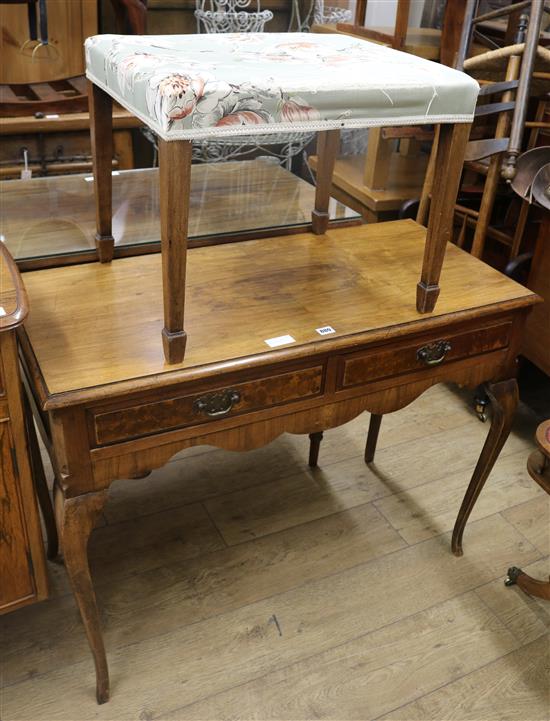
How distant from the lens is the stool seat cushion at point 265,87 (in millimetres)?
992

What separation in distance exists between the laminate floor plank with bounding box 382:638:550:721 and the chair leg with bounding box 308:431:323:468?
2.28 feet

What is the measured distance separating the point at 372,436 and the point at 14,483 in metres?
1.08

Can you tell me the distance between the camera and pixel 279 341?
3.92 feet

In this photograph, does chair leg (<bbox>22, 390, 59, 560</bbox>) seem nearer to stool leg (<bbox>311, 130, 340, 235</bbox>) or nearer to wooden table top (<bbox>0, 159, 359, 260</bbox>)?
wooden table top (<bbox>0, 159, 359, 260</bbox>)

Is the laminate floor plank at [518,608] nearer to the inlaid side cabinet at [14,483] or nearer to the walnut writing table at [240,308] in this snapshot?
the walnut writing table at [240,308]

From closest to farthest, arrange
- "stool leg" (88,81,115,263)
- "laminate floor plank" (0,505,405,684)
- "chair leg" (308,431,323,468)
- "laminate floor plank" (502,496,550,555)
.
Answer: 1. "stool leg" (88,81,115,263)
2. "laminate floor plank" (0,505,405,684)
3. "laminate floor plank" (502,496,550,555)
4. "chair leg" (308,431,323,468)

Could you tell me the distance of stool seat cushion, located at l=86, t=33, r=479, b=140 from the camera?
0.99 meters

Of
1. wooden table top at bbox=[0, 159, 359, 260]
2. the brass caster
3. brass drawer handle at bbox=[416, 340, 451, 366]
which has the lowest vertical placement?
the brass caster

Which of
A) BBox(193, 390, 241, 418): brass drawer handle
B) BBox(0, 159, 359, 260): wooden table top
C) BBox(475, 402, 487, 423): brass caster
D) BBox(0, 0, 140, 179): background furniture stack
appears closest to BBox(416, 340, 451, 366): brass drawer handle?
BBox(193, 390, 241, 418): brass drawer handle

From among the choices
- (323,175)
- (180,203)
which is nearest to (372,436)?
(323,175)

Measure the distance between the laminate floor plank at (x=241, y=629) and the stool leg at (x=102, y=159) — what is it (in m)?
0.78

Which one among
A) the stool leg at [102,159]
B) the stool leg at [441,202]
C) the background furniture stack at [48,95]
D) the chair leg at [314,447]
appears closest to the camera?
the stool leg at [441,202]

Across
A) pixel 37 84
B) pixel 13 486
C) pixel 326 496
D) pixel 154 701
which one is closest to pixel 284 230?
pixel 326 496

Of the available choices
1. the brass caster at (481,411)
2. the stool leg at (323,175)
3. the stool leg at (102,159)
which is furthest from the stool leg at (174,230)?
Result: the brass caster at (481,411)
